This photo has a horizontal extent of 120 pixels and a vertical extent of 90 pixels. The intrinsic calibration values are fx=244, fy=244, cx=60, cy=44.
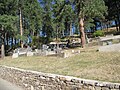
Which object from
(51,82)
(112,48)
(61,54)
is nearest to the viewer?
(51,82)

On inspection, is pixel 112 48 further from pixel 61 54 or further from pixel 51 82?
pixel 51 82

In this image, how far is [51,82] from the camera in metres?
11.2

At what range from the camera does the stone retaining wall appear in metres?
8.03

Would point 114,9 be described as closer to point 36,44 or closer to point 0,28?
point 36,44

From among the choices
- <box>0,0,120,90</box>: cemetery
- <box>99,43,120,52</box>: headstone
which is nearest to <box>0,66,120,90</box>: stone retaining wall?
<box>0,0,120,90</box>: cemetery

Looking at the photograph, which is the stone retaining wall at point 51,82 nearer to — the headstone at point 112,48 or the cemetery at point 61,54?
the cemetery at point 61,54

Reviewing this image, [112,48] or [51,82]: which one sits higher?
[112,48]

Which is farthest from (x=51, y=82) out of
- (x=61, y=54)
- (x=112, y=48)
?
(x=61, y=54)

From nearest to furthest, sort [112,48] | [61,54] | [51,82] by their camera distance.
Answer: [51,82], [112,48], [61,54]

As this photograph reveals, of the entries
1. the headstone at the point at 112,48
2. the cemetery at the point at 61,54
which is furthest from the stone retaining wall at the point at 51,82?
the headstone at the point at 112,48

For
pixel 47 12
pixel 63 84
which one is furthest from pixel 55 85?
pixel 47 12

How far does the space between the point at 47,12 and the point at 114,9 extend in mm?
17675

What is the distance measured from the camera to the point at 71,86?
9.48 meters

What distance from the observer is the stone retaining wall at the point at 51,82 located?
803 cm
